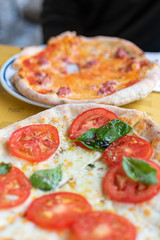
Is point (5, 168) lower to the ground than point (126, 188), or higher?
lower

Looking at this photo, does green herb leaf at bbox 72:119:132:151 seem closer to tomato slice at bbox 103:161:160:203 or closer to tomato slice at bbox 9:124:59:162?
tomato slice at bbox 9:124:59:162

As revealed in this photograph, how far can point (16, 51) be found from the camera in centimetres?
421

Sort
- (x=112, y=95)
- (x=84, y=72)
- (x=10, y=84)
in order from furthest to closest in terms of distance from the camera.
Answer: (x=84, y=72), (x=10, y=84), (x=112, y=95)

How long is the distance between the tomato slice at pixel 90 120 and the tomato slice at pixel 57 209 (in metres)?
0.69

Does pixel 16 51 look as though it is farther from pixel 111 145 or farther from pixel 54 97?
pixel 111 145

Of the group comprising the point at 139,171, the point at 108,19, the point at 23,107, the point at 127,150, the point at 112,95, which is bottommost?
the point at 23,107

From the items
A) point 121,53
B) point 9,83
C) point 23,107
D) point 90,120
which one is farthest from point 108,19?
point 90,120

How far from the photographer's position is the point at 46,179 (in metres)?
1.89

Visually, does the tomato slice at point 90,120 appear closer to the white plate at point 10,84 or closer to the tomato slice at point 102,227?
the white plate at point 10,84

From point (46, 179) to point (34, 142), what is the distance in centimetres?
39

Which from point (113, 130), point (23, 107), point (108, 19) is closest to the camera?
point (113, 130)

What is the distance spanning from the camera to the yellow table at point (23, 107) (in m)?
2.86

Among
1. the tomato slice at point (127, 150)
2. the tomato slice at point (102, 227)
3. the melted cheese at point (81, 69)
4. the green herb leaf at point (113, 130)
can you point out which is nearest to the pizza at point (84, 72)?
the melted cheese at point (81, 69)

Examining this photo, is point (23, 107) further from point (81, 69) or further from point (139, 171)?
point (139, 171)
